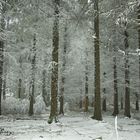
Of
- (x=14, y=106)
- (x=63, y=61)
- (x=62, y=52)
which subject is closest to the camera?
(x=63, y=61)

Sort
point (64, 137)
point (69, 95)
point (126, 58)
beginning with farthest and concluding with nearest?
point (69, 95)
point (126, 58)
point (64, 137)

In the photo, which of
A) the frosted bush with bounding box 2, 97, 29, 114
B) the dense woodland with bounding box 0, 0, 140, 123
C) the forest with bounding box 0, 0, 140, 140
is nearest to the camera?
the forest with bounding box 0, 0, 140, 140

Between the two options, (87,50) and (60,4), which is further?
(87,50)

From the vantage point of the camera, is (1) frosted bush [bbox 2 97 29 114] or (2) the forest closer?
(2) the forest

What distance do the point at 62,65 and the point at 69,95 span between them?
24.7 ft

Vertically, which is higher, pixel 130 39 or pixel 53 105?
pixel 130 39

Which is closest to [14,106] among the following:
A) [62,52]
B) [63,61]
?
[63,61]

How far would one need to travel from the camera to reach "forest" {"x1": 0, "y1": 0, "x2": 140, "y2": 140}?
13.3m

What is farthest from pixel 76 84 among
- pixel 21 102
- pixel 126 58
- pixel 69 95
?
pixel 126 58

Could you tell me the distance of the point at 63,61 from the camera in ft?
82.1

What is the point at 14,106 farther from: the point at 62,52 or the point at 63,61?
the point at 62,52

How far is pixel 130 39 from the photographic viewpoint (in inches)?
969

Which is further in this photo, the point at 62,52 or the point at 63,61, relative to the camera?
the point at 62,52

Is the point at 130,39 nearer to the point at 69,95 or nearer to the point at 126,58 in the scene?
the point at 126,58
